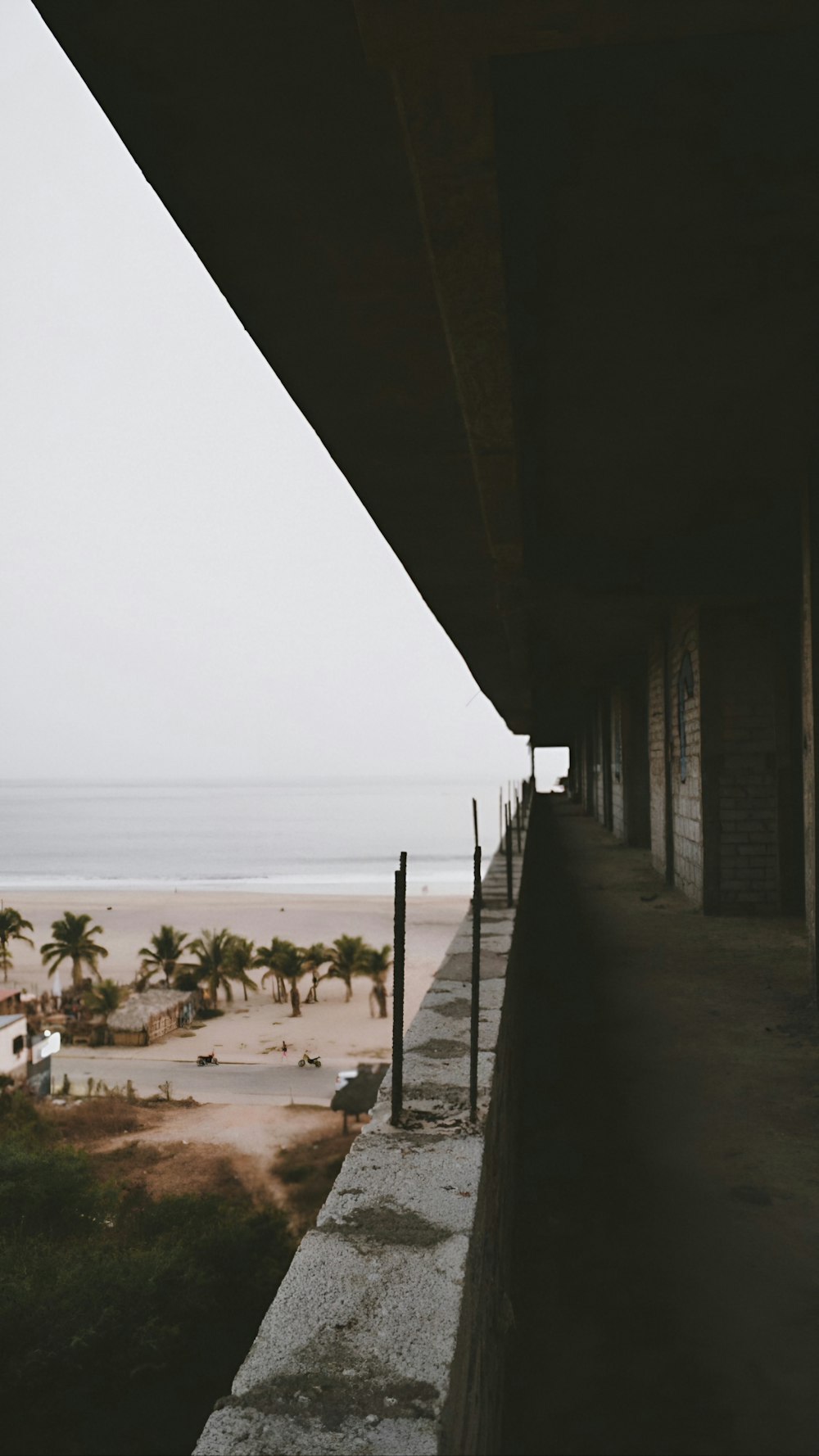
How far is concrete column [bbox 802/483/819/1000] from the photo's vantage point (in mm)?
5957

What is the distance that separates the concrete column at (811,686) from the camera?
19.5 feet

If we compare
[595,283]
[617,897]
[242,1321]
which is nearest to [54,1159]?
[242,1321]

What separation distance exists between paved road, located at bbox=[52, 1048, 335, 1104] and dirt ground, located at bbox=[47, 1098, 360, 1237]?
1022 millimetres

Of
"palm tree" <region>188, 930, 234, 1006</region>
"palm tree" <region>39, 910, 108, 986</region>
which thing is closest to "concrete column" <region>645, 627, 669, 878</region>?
"palm tree" <region>188, 930, 234, 1006</region>

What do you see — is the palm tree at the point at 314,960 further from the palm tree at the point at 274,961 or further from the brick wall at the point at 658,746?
the brick wall at the point at 658,746

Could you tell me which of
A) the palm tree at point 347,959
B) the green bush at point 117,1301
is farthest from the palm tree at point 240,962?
the green bush at point 117,1301

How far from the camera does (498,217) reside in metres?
2.64

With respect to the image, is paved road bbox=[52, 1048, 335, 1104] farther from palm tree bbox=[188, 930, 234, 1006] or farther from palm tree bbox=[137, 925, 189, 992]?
palm tree bbox=[137, 925, 189, 992]

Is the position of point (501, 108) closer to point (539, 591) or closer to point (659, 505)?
point (659, 505)

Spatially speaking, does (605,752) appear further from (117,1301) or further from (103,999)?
(103,999)

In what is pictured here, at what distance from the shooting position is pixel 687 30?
2020mm

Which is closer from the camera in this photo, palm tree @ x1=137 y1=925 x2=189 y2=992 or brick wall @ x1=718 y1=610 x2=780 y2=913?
brick wall @ x1=718 y1=610 x2=780 y2=913

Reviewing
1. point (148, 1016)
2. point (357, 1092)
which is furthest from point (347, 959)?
point (357, 1092)

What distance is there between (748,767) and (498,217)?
739cm
